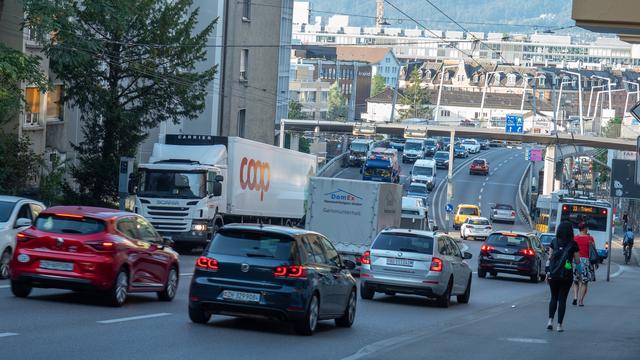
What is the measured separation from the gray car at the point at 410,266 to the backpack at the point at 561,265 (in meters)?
5.62

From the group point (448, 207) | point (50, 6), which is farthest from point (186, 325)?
point (448, 207)

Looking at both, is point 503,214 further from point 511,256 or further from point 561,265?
point 561,265

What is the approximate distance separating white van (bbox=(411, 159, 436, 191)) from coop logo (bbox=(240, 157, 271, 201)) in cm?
6366

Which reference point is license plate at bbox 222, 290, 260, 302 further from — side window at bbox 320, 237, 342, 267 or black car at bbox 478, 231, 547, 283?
black car at bbox 478, 231, 547, 283

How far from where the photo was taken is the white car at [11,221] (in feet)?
74.1

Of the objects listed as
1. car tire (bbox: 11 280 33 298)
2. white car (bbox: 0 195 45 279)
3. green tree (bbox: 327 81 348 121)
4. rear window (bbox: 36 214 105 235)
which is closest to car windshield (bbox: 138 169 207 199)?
white car (bbox: 0 195 45 279)

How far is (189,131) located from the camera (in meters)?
65.7

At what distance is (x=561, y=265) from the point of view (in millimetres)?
18562

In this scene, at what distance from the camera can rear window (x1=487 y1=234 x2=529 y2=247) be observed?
3741 cm

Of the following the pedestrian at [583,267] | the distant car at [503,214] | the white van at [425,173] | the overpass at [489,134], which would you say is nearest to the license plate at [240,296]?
the pedestrian at [583,267]

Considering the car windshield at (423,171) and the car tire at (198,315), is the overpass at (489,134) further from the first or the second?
the car tire at (198,315)

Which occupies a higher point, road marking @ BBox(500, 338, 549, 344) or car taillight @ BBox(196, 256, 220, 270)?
car taillight @ BBox(196, 256, 220, 270)

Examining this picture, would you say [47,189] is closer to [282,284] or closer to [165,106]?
[165,106]

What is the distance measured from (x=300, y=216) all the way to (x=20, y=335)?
31.7 metres
